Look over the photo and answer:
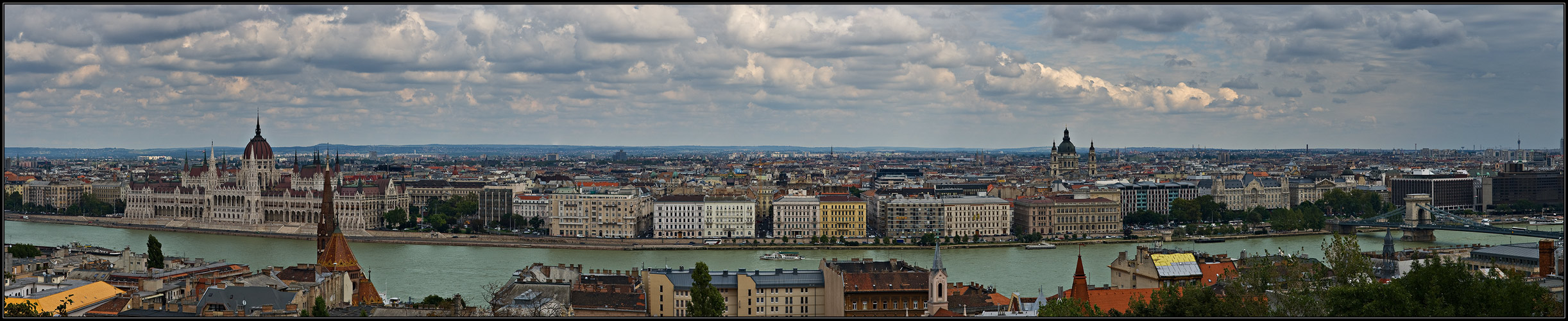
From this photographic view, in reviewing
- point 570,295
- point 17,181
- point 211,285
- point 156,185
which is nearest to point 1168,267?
point 570,295

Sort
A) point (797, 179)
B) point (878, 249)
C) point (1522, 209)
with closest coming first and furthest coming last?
point (878, 249) < point (1522, 209) < point (797, 179)

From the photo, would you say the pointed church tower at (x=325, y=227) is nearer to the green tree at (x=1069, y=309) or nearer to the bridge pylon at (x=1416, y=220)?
the green tree at (x=1069, y=309)

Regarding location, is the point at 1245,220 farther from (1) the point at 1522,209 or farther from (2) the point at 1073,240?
(1) the point at 1522,209

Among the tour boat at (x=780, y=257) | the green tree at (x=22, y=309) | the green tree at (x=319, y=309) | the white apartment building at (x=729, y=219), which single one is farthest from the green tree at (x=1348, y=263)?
the white apartment building at (x=729, y=219)

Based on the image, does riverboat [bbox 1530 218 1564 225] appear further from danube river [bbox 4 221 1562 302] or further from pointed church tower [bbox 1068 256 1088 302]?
pointed church tower [bbox 1068 256 1088 302]

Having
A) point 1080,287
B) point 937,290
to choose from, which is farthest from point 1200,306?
point 937,290

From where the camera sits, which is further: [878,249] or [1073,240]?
[1073,240]

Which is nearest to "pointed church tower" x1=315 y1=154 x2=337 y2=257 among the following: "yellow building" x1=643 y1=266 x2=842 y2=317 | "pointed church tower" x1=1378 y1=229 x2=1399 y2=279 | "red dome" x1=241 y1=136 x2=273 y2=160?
"yellow building" x1=643 y1=266 x2=842 y2=317
